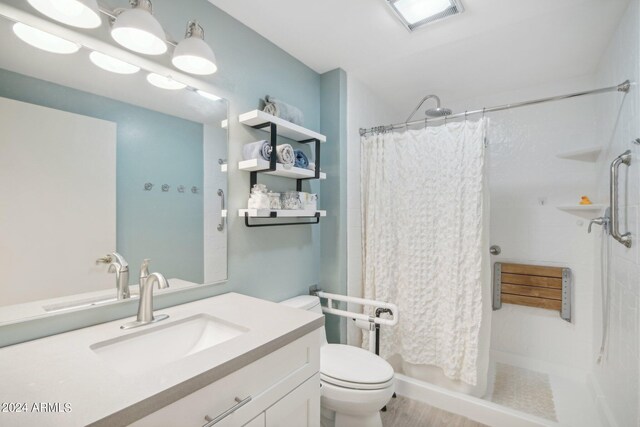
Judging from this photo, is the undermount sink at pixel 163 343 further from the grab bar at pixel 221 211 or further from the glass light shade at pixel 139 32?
the glass light shade at pixel 139 32

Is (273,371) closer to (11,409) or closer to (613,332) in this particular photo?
(11,409)

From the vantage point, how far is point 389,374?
4.86ft

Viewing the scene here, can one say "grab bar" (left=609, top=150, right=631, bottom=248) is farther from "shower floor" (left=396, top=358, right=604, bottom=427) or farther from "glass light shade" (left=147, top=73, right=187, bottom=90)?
"glass light shade" (left=147, top=73, right=187, bottom=90)

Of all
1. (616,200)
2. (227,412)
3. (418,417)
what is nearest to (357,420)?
(418,417)

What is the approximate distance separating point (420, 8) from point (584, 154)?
56.4 inches

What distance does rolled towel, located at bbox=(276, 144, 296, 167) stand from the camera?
1.62 metres

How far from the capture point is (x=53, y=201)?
3.30 feet

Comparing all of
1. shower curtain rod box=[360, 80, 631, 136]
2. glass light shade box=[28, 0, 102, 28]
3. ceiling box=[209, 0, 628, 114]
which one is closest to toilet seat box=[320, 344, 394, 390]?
shower curtain rod box=[360, 80, 631, 136]

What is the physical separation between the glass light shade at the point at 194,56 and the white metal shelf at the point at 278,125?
11.7 inches

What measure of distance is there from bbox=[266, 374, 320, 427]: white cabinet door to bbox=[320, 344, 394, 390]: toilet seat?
32 cm

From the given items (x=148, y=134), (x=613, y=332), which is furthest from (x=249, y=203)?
(x=613, y=332)

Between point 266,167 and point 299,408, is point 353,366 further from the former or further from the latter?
point 266,167

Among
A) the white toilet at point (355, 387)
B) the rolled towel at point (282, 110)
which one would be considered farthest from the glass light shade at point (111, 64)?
the white toilet at point (355, 387)

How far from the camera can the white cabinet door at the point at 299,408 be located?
0.96 metres
